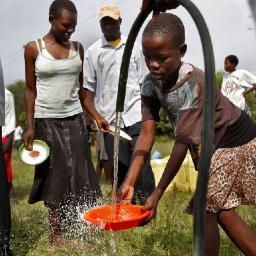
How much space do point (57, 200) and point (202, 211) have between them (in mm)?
2218

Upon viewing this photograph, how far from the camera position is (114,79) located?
15.6ft

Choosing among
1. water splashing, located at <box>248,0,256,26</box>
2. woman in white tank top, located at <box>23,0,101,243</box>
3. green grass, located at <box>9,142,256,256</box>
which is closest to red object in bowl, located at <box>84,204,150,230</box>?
green grass, located at <box>9,142,256,256</box>

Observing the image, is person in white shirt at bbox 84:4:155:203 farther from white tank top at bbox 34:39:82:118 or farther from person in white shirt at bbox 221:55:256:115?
person in white shirt at bbox 221:55:256:115

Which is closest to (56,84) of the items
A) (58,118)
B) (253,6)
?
(58,118)

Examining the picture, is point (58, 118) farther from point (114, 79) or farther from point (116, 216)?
point (116, 216)

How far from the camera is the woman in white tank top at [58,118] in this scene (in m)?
4.04

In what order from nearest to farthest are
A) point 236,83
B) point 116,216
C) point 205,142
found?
point 205,142 → point 116,216 → point 236,83

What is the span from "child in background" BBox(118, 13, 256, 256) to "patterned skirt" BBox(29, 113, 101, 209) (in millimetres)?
1190

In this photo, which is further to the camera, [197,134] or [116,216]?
[116,216]

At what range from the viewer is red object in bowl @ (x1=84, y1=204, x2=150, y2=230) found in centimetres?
257

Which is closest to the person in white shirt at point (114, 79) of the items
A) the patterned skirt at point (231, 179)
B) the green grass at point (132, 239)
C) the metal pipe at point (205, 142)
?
the green grass at point (132, 239)

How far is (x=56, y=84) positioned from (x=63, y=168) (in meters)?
0.60

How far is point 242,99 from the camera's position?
828cm

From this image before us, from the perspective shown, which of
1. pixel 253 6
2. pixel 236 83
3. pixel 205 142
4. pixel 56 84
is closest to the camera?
pixel 205 142
